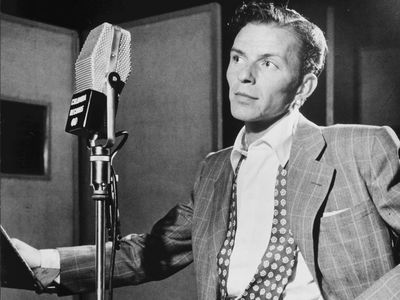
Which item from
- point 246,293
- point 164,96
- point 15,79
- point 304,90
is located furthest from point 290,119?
point 15,79

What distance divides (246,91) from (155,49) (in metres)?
1.48

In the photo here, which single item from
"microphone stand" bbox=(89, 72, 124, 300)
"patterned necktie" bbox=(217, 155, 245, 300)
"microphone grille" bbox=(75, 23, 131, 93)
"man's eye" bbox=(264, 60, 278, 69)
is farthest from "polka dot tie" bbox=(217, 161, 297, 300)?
"microphone grille" bbox=(75, 23, 131, 93)

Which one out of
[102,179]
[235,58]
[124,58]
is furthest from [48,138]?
[102,179]

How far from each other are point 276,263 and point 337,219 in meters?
0.25

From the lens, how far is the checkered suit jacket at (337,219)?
5.22ft

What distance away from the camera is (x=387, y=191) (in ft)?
5.13

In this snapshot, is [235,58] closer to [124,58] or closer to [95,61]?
[124,58]

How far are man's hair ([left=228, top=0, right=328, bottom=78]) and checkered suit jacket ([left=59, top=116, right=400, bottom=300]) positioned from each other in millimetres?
257

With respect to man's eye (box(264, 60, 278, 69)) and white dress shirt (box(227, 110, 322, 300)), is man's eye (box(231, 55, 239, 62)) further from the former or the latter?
white dress shirt (box(227, 110, 322, 300))

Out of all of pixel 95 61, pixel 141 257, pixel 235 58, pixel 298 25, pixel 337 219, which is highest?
pixel 298 25

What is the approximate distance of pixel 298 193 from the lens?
68.1 inches

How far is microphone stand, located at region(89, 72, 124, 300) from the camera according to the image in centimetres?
131

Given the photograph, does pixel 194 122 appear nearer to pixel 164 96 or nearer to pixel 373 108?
pixel 164 96

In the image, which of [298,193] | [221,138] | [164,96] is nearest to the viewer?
[298,193]
